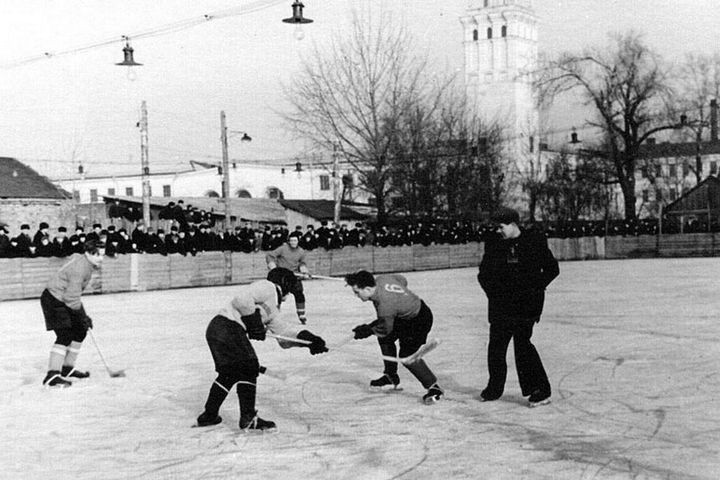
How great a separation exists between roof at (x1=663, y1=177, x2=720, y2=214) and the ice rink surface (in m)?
42.6

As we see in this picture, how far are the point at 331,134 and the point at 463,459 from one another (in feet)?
135

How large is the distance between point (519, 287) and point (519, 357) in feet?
2.19

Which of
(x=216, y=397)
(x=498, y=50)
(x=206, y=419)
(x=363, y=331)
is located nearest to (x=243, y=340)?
(x=216, y=397)

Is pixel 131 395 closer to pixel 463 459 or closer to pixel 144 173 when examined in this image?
pixel 463 459

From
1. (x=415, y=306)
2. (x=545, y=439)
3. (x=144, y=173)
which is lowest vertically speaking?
(x=545, y=439)

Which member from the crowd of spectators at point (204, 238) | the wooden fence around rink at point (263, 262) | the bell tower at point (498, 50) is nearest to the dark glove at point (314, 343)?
the crowd of spectators at point (204, 238)

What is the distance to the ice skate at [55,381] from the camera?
11.0 meters

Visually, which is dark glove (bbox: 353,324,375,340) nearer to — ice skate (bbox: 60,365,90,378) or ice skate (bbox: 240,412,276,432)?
ice skate (bbox: 240,412,276,432)

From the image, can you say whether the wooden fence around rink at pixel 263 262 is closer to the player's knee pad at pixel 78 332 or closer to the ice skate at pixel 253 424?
the player's knee pad at pixel 78 332

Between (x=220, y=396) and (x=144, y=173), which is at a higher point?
(x=144, y=173)

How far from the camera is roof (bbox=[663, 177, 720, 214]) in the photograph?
5669cm

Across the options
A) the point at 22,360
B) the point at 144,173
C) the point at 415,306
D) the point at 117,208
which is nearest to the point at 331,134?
the point at 117,208

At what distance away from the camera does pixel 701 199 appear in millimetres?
59000

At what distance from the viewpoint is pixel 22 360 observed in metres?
13.4
